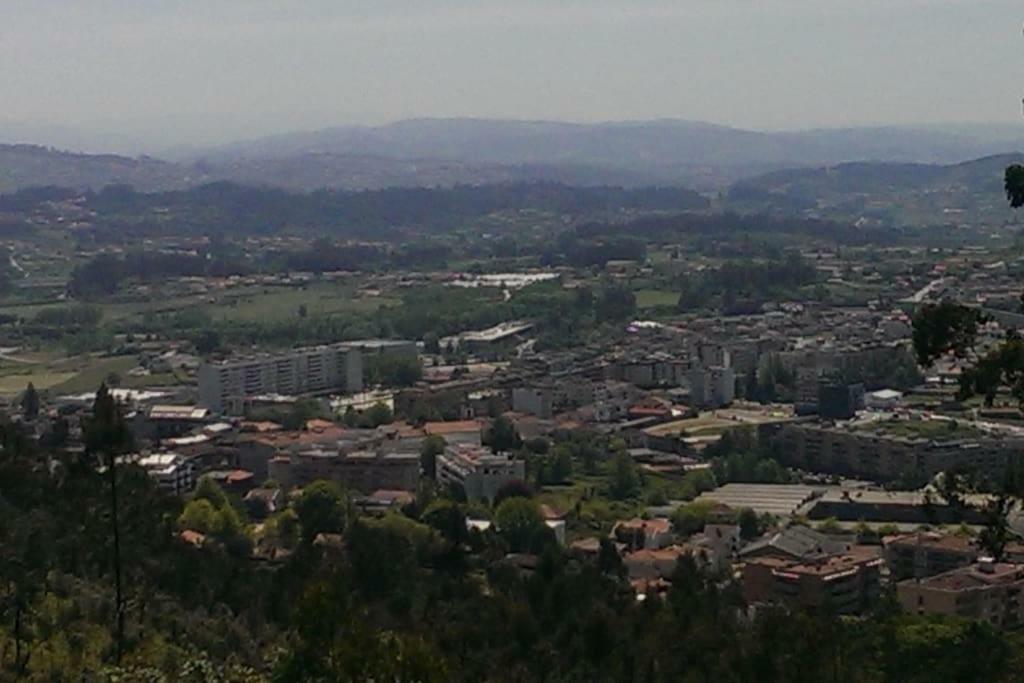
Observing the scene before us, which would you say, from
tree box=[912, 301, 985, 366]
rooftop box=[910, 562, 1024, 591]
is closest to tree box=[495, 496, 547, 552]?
rooftop box=[910, 562, 1024, 591]

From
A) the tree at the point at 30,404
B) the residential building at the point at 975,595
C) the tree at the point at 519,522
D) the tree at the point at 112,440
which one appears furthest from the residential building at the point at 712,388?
the tree at the point at 112,440

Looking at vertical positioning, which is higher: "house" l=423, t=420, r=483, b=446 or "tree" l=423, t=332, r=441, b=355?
"house" l=423, t=420, r=483, b=446

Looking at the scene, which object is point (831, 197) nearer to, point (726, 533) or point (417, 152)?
point (726, 533)

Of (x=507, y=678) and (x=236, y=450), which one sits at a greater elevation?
(x=507, y=678)

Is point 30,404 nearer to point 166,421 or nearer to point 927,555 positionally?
point 166,421

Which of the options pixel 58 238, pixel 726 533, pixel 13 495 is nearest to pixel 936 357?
pixel 13 495

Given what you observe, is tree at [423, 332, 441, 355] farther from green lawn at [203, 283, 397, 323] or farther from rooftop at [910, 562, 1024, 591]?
rooftop at [910, 562, 1024, 591]
